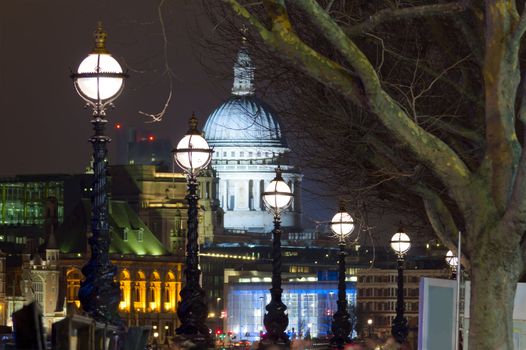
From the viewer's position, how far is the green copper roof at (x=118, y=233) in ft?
591

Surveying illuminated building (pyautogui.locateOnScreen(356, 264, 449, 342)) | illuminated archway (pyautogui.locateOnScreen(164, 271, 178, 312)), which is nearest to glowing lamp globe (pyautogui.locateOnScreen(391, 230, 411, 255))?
illuminated building (pyautogui.locateOnScreen(356, 264, 449, 342))

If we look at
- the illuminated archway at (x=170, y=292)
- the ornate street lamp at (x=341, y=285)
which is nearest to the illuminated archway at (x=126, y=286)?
the illuminated archway at (x=170, y=292)

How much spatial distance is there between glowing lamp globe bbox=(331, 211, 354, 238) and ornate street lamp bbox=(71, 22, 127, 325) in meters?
16.6

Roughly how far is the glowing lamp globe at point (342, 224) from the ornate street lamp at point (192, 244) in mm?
7469

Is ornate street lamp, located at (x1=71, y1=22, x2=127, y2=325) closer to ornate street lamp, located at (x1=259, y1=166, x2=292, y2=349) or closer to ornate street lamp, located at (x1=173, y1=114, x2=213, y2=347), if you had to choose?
ornate street lamp, located at (x1=173, y1=114, x2=213, y2=347)

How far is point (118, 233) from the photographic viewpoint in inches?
7224

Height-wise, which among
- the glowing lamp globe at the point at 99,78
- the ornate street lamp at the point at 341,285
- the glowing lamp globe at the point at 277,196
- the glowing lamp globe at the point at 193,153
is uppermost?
Result: the glowing lamp globe at the point at 99,78

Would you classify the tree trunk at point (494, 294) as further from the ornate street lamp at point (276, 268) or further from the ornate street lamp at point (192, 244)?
the ornate street lamp at point (276, 268)

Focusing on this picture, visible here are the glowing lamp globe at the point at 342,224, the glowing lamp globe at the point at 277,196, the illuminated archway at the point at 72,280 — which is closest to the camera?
the glowing lamp globe at the point at 277,196

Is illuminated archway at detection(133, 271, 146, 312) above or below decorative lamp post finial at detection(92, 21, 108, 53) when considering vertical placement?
below

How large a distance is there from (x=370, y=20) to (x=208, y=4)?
3.33 metres

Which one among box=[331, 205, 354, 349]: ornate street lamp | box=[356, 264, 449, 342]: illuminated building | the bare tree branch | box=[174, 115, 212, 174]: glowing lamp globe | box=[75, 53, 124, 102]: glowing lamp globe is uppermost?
the bare tree branch

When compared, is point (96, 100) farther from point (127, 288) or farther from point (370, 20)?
point (127, 288)

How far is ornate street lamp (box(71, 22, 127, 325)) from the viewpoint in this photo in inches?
1000
